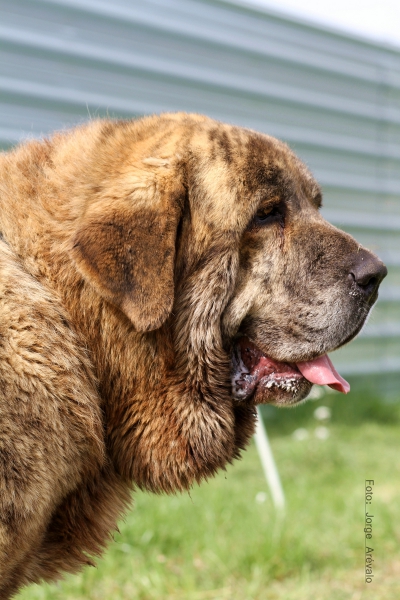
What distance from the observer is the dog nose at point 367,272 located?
228 cm

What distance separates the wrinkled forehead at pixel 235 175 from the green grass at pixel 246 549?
143cm

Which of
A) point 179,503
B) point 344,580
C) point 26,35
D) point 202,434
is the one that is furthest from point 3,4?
point 344,580

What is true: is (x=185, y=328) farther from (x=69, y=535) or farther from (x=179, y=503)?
(x=179, y=503)

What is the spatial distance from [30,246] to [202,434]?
82cm

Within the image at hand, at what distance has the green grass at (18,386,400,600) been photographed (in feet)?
9.97

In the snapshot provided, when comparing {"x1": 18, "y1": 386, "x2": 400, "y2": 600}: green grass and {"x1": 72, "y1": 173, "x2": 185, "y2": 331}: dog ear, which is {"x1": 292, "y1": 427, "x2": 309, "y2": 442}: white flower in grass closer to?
{"x1": 18, "y1": 386, "x2": 400, "y2": 600}: green grass

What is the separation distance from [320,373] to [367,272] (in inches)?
15.5

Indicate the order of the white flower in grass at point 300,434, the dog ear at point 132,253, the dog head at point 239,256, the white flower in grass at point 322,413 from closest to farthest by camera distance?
the dog ear at point 132,253, the dog head at point 239,256, the white flower in grass at point 300,434, the white flower in grass at point 322,413

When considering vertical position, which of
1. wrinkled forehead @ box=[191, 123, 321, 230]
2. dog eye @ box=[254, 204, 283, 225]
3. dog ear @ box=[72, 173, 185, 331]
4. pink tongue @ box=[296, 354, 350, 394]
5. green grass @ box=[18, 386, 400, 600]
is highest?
wrinkled forehead @ box=[191, 123, 321, 230]

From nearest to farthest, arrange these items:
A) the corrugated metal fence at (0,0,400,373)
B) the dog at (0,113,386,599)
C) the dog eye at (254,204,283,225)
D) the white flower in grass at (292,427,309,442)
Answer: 1. the dog at (0,113,386,599)
2. the dog eye at (254,204,283,225)
3. the corrugated metal fence at (0,0,400,373)
4. the white flower in grass at (292,427,309,442)

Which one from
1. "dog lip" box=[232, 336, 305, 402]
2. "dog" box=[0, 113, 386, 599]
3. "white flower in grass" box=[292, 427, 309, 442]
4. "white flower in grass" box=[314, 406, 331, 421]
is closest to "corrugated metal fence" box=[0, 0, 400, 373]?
"white flower in grass" box=[314, 406, 331, 421]

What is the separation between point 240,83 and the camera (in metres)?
6.63

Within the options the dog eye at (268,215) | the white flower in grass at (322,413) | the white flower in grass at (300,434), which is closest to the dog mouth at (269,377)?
the dog eye at (268,215)

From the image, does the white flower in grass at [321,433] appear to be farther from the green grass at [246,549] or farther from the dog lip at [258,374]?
the dog lip at [258,374]
